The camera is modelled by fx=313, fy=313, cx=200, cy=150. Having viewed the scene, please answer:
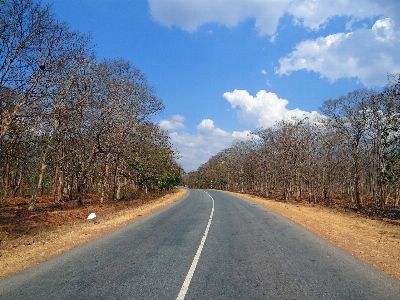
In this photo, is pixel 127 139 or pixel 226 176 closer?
pixel 127 139

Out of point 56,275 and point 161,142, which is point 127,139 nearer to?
point 161,142

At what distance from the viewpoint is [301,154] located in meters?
40.6

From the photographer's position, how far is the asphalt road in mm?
5578

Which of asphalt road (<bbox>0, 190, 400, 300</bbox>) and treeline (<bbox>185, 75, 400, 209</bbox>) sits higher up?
treeline (<bbox>185, 75, 400, 209</bbox>)

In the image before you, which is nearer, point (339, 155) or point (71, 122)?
point (71, 122)

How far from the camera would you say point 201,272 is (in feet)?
22.3

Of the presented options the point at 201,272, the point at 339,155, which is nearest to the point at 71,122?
the point at 201,272

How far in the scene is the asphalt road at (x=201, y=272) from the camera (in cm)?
558

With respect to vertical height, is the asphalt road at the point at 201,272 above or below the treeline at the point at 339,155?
below

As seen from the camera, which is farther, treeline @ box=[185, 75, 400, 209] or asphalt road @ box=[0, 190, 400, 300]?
treeline @ box=[185, 75, 400, 209]

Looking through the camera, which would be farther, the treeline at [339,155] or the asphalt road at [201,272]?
the treeline at [339,155]

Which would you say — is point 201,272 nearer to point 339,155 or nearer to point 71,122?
point 71,122

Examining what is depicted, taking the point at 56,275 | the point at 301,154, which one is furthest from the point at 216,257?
the point at 301,154

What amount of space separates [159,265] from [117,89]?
71.2ft
